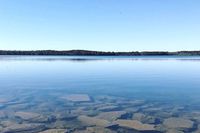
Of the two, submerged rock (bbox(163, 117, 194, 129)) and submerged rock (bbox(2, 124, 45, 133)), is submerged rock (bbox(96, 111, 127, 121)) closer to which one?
submerged rock (bbox(163, 117, 194, 129))

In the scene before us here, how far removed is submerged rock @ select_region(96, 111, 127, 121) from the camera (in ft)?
31.7

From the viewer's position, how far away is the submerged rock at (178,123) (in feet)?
28.8

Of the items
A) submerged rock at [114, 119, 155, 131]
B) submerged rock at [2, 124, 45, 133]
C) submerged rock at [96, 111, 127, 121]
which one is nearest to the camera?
submerged rock at [2, 124, 45, 133]

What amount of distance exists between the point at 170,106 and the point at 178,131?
350 cm

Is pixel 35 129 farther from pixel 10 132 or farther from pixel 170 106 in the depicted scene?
pixel 170 106

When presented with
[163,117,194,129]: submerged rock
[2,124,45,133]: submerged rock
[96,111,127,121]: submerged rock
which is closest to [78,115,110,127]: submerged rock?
[96,111,127,121]: submerged rock

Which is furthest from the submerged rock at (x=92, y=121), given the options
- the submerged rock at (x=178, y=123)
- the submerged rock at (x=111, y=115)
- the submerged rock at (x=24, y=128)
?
the submerged rock at (x=178, y=123)

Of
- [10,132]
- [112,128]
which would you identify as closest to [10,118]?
[10,132]

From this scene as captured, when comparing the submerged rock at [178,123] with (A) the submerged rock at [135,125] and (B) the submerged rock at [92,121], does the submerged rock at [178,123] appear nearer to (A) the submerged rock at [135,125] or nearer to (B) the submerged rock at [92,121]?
(A) the submerged rock at [135,125]

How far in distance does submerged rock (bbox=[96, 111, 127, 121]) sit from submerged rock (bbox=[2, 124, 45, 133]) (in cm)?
224

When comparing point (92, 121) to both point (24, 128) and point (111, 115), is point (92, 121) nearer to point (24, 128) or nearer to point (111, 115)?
point (111, 115)

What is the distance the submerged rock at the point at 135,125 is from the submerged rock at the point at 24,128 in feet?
8.13

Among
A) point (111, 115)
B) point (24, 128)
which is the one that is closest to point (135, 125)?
point (111, 115)

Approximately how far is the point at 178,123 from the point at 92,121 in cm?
280
